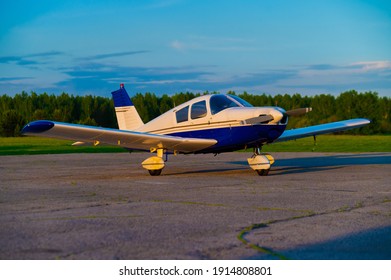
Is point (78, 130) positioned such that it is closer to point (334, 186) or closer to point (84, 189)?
point (84, 189)

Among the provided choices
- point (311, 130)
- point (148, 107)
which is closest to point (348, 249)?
point (311, 130)

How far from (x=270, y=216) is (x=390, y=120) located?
6781 cm

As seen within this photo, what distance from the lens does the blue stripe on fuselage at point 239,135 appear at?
48.8ft

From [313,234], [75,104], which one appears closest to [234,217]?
[313,234]

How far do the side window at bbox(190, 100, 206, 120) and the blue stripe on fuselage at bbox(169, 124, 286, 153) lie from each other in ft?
1.36

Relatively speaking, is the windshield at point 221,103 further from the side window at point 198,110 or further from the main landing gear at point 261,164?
the main landing gear at point 261,164

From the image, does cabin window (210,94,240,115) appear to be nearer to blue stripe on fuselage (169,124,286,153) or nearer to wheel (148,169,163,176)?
blue stripe on fuselage (169,124,286,153)

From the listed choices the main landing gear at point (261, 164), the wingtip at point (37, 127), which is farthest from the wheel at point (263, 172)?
the wingtip at point (37, 127)

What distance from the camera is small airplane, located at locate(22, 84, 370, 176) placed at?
14570mm

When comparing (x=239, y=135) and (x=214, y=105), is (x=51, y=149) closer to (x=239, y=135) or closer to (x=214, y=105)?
(x=214, y=105)

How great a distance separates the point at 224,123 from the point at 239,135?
1.64 feet

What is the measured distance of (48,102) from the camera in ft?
267

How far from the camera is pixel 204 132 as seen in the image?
15.6 metres

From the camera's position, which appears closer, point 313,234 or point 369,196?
point 313,234
